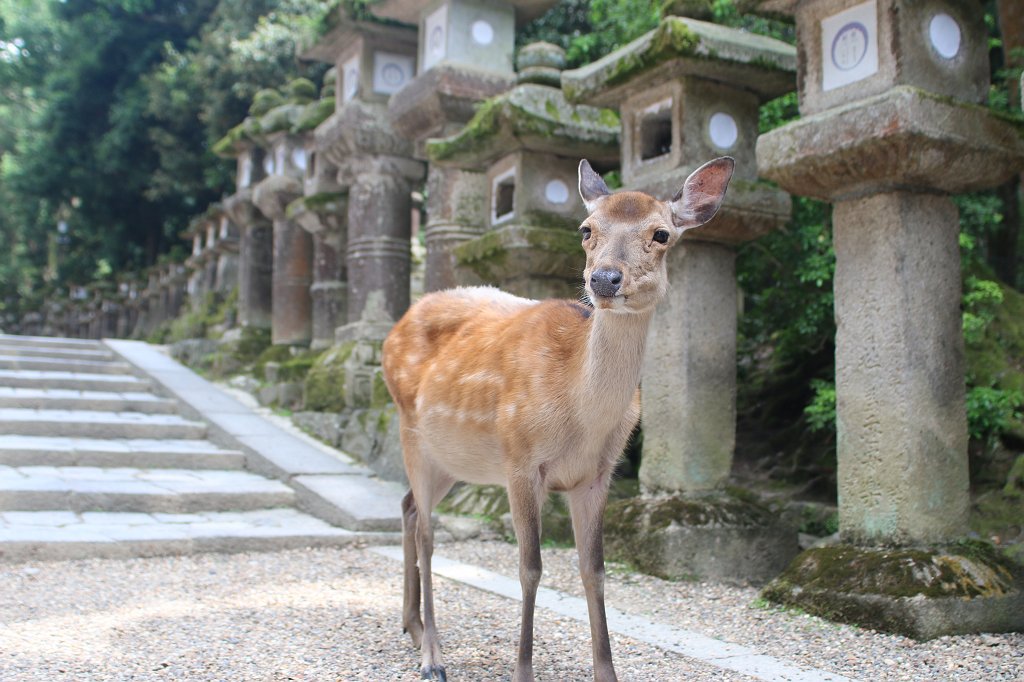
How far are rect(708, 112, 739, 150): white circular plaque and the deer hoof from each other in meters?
3.69

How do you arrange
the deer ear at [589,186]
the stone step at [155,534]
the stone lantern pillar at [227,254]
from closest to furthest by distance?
the deer ear at [589,186] < the stone step at [155,534] < the stone lantern pillar at [227,254]

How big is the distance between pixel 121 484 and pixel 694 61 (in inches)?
203

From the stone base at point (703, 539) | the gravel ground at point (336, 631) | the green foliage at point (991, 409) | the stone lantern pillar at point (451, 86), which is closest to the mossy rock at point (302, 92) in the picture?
the stone lantern pillar at point (451, 86)

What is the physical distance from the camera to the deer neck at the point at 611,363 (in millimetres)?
3217

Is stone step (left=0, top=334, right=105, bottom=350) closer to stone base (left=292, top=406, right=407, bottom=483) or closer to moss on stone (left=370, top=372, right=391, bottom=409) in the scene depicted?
stone base (left=292, top=406, right=407, bottom=483)

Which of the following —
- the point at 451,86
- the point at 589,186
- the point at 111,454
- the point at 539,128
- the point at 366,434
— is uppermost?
the point at 451,86

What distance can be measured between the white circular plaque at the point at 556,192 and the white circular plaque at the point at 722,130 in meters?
1.55

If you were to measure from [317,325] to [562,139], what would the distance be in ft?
17.9

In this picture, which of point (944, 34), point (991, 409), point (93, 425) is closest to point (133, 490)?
point (93, 425)

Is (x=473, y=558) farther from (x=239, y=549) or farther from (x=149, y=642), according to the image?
(x=149, y=642)

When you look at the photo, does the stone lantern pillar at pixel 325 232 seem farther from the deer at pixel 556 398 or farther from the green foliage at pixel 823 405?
the deer at pixel 556 398

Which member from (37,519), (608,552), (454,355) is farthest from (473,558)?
(37,519)

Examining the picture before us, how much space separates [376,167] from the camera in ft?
32.2

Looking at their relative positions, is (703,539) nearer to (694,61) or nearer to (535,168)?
(694,61)
